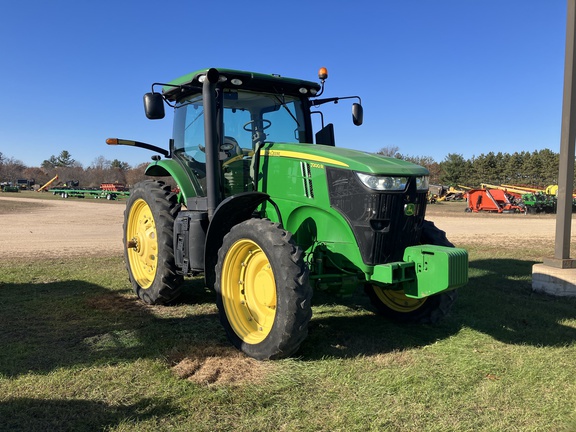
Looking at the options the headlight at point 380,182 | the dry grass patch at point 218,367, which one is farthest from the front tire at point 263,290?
the headlight at point 380,182

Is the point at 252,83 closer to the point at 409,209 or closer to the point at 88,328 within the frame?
the point at 409,209

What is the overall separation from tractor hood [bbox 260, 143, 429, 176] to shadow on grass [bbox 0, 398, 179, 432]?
2.41 metres

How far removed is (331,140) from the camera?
5.66 metres

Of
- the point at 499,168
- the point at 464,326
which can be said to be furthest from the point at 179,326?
the point at 499,168

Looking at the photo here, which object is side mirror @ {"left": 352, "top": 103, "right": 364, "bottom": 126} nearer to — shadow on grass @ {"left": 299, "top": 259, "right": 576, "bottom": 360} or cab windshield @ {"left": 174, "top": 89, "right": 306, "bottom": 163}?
cab windshield @ {"left": 174, "top": 89, "right": 306, "bottom": 163}

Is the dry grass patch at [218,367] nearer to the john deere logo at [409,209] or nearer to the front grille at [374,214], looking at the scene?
the front grille at [374,214]

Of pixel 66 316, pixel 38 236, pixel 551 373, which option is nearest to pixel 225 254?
pixel 66 316

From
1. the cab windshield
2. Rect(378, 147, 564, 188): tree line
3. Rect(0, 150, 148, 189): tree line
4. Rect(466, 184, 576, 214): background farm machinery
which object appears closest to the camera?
the cab windshield

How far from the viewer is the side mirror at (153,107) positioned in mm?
4660

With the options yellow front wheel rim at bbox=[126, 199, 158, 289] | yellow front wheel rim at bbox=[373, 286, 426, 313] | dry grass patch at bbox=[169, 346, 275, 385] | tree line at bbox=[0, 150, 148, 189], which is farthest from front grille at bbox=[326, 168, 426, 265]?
tree line at bbox=[0, 150, 148, 189]

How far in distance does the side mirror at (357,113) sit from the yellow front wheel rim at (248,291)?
2404 mm

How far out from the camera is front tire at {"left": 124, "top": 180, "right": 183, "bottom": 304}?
540 cm

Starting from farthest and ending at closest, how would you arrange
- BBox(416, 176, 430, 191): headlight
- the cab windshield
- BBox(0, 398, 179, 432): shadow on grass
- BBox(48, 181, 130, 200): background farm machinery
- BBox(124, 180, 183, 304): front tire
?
BBox(48, 181, 130, 200): background farm machinery, BBox(124, 180, 183, 304): front tire, the cab windshield, BBox(416, 176, 430, 191): headlight, BBox(0, 398, 179, 432): shadow on grass

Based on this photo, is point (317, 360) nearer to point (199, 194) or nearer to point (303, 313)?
point (303, 313)
